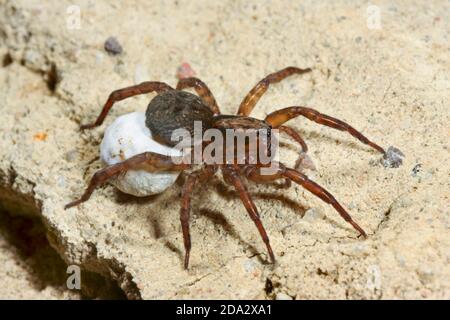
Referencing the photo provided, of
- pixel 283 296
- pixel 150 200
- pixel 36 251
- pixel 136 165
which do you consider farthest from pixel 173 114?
pixel 36 251

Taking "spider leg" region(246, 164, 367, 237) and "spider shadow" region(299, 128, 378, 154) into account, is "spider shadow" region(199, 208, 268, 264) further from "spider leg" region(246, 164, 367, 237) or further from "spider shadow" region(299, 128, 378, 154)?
"spider shadow" region(299, 128, 378, 154)

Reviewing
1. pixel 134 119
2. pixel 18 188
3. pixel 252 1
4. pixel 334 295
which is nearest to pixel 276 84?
pixel 252 1

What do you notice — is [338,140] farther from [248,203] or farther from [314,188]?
[248,203]

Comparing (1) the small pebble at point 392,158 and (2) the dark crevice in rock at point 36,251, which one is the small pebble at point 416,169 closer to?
(1) the small pebble at point 392,158

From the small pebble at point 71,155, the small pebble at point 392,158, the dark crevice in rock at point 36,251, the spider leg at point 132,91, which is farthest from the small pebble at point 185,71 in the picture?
the small pebble at point 392,158

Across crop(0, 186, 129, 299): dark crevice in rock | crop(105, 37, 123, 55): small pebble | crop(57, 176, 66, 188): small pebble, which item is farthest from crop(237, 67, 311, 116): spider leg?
crop(0, 186, 129, 299): dark crevice in rock

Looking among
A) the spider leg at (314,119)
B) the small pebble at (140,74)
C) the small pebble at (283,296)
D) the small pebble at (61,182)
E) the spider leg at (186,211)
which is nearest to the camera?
the small pebble at (283,296)
